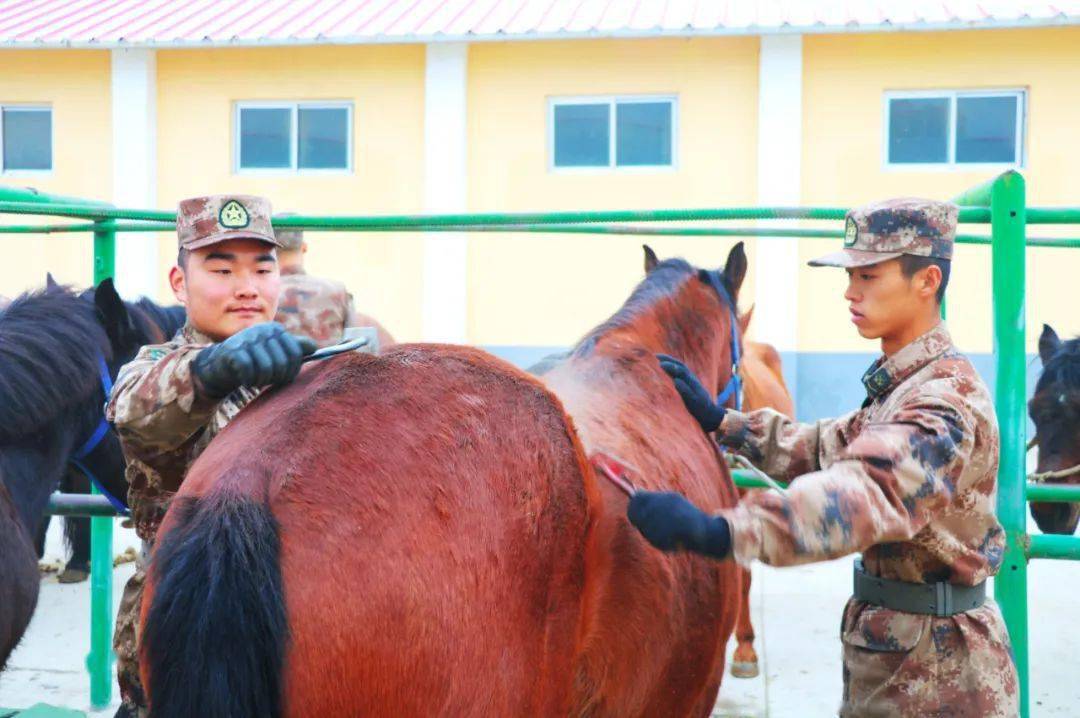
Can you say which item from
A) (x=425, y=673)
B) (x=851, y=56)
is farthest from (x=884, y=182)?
(x=425, y=673)

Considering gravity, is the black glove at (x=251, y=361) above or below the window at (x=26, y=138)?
below

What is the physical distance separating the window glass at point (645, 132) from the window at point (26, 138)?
702 centimetres

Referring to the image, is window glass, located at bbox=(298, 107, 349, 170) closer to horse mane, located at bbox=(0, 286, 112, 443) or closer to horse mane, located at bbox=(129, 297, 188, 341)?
horse mane, located at bbox=(129, 297, 188, 341)

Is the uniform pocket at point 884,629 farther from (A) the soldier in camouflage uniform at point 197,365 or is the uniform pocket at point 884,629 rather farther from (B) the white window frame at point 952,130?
(B) the white window frame at point 952,130

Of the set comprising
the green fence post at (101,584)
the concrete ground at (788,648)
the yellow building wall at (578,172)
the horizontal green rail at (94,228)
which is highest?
the yellow building wall at (578,172)

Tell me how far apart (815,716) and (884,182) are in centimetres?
805

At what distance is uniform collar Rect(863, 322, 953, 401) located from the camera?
2.18m

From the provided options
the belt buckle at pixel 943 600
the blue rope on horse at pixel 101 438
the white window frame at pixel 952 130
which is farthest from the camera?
the white window frame at pixel 952 130

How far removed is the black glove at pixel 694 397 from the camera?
268cm

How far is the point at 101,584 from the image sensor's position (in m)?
4.00

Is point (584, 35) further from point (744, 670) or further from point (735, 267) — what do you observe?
point (735, 267)

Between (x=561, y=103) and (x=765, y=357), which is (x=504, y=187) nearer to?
(x=561, y=103)

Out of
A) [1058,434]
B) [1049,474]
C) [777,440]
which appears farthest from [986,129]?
[777,440]

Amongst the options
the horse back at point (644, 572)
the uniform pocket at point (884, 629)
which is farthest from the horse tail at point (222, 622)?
the uniform pocket at point (884, 629)
